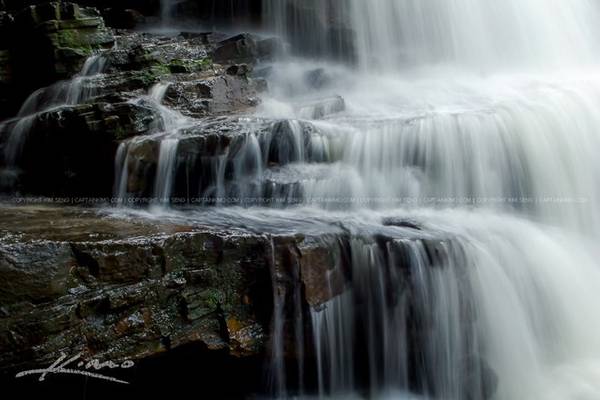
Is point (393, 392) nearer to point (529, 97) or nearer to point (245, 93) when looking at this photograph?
point (529, 97)

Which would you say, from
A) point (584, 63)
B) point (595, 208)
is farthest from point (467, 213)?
point (584, 63)

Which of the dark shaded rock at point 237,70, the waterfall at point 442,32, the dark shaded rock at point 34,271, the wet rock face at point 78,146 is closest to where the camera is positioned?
the dark shaded rock at point 34,271

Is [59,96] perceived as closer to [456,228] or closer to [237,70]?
[237,70]

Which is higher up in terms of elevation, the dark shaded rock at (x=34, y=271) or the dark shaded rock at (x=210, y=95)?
the dark shaded rock at (x=210, y=95)

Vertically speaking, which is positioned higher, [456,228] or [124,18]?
[124,18]

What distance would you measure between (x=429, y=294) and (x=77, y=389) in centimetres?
347

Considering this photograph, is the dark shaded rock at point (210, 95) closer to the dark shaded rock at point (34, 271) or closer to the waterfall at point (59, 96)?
the waterfall at point (59, 96)

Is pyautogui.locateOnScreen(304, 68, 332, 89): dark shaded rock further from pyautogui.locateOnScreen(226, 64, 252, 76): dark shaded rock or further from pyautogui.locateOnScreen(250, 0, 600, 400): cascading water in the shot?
pyautogui.locateOnScreen(226, 64, 252, 76): dark shaded rock
